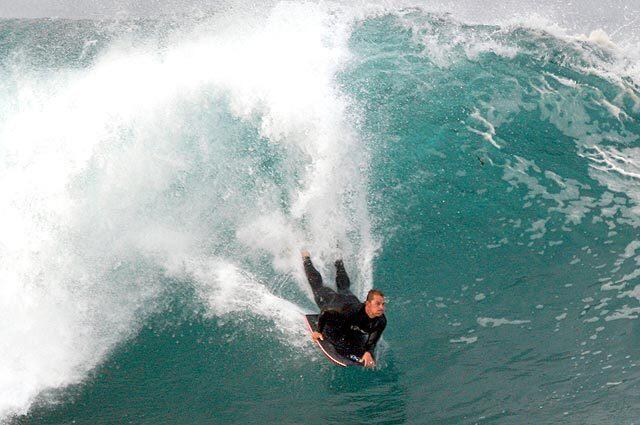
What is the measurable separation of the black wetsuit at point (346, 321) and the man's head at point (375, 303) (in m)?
0.25

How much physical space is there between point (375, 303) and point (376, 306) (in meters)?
0.04

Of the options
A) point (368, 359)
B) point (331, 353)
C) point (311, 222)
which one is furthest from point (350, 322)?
point (311, 222)

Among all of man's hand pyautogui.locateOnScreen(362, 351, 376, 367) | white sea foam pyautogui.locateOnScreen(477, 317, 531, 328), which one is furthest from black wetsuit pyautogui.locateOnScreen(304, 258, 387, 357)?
white sea foam pyautogui.locateOnScreen(477, 317, 531, 328)

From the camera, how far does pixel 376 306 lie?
5.89 m

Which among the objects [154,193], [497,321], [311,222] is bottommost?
[497,321]

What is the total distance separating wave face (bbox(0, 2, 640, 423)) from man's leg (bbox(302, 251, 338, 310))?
0.51 m

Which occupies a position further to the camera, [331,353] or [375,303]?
[331,353]

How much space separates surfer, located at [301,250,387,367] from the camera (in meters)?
6.23

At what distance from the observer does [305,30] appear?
1093 centimetres

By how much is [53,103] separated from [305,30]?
513cm

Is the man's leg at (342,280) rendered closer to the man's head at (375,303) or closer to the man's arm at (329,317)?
the man's arm at (329,317)

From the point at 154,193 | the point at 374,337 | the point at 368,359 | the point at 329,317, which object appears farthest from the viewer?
the point at 154,193

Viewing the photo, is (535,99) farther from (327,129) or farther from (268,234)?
(268,234)

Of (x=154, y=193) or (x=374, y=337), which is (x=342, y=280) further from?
(x=154, y=193)
